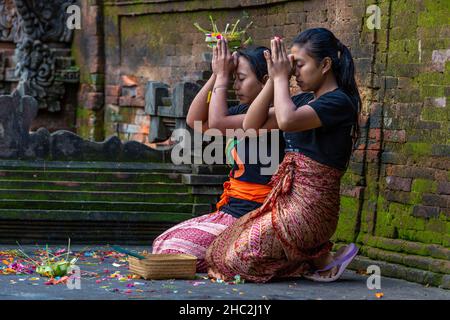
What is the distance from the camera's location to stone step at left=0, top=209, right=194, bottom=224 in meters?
9.40

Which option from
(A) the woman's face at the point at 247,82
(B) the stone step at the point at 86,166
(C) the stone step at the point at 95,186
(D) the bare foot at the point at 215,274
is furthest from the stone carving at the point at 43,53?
(D) the bare foot at the point at 215,274

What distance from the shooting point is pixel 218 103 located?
777cm

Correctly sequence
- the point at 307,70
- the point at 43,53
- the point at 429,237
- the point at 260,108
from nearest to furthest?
the point at 307,70
the point at 260,108
the point at 429,237
the point at 43,53

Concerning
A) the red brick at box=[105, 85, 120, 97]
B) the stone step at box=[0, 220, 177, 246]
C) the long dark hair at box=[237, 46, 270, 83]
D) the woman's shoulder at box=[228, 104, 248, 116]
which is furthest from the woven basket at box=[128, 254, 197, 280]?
the red brick at box=[105, 85, 120, 97]

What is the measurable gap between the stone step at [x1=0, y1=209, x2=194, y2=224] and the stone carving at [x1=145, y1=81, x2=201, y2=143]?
2.89ft

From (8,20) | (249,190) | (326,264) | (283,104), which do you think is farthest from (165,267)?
(8,20)

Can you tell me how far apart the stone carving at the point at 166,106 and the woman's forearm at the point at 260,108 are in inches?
102

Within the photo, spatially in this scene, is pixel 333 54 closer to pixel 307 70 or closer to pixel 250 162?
pixel 307 70

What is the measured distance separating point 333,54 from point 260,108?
0.57 meters

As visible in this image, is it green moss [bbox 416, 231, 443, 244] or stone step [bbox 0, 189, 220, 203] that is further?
stone step [bbox 0, 189, 220, 203]

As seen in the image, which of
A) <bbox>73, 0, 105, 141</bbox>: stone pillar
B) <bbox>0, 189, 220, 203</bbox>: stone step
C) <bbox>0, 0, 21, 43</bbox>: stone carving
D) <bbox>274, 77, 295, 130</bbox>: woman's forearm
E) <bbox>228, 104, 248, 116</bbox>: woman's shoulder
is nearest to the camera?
<bbox>274, 77, 295, 130</bbox>: woman's forearm

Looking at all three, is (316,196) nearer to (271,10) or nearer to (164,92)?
(164,92)

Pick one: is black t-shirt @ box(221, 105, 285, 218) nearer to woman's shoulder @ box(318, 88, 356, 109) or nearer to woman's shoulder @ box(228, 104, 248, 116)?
woman's shoulder @ box(228, 104, 248, 116)

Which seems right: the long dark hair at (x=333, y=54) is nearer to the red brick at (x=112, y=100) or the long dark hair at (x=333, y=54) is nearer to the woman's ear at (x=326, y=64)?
the woman's ear at (x=326, y=64)
